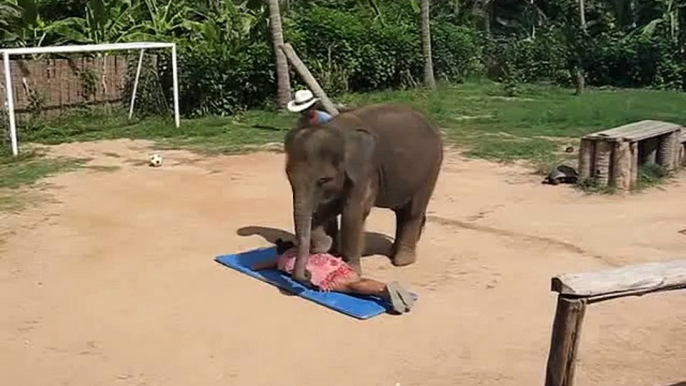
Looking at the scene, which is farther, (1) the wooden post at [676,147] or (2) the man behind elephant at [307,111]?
(1) the wooden post at [676,147]

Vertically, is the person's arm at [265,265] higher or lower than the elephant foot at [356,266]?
lower

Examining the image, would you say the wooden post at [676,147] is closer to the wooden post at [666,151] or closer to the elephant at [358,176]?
the wooden post at [666,151]

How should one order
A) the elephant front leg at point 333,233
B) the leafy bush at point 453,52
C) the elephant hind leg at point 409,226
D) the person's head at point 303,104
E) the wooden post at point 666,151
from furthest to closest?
1. the leafy bush at point 453,52
2. the wooden post at point 666,151
3. the elephant hind leg at point 409,226
4. the person's head at point 303,104
5. the elephant front leg at point 333,233

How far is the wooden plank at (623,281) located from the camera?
4156 mm

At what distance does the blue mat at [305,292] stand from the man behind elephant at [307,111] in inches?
45.4

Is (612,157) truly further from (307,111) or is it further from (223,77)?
(223,77)

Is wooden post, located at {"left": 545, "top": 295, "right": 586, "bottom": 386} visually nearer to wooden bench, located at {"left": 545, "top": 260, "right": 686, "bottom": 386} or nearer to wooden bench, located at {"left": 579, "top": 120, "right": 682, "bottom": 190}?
wooden bench, located at {"left": 545, "top": 260, "right": 686, "bottom": 386}

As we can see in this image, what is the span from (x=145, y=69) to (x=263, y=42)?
2.65 meters

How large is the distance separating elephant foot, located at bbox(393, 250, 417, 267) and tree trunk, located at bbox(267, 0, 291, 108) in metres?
10.1

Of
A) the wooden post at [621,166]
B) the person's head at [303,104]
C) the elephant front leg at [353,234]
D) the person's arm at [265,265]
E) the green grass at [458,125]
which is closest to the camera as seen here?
the elephant front leg at [353,234]

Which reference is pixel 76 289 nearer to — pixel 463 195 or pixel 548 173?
pixel 463 195

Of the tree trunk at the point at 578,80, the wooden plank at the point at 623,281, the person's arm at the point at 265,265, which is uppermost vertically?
the wooden plank at the point at 623,281

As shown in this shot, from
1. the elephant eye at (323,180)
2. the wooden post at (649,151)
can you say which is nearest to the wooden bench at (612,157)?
the wooden post at (649,151)

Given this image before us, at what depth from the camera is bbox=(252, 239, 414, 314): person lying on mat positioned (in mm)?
6438
